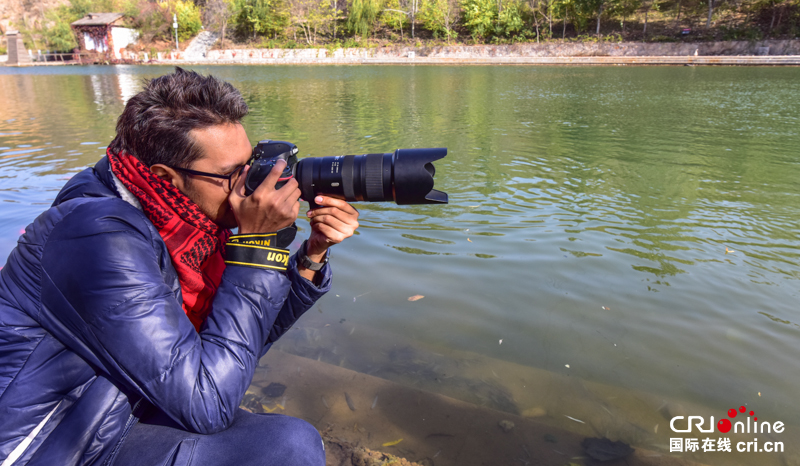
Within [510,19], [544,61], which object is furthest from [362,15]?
[544,61]

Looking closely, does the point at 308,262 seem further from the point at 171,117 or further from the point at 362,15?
the point at 362,15

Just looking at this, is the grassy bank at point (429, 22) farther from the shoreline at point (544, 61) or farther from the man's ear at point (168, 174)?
the man's ear at point (168, 174)

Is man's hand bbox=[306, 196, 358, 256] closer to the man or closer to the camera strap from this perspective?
the man

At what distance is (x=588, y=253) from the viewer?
3584 millimetres

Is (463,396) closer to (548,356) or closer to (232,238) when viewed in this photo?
(548,356)

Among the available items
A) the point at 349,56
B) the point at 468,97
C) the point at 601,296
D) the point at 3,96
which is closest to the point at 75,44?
the point at 349,56

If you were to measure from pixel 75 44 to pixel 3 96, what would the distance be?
137ft

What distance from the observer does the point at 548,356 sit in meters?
2.43

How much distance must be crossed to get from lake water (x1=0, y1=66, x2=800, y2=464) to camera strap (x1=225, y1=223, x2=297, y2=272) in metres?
1.24

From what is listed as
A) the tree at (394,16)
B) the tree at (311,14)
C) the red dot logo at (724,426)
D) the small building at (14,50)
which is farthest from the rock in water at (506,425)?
the small building at (14,50)

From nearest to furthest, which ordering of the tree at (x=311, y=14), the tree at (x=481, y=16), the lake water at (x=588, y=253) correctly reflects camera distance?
the lake water at (x=588, y=253), the tree at (x=481, y=16), the tree at (x=311, y=14)

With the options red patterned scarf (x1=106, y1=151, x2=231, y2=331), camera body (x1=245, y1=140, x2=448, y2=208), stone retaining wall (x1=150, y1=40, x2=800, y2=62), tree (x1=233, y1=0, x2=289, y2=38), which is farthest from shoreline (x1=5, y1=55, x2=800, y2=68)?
A: red patterned scarf (x1=106, y1=151, x2=231, y2=331)

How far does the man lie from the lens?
100 centimetres

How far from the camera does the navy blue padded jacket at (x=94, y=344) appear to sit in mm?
995
